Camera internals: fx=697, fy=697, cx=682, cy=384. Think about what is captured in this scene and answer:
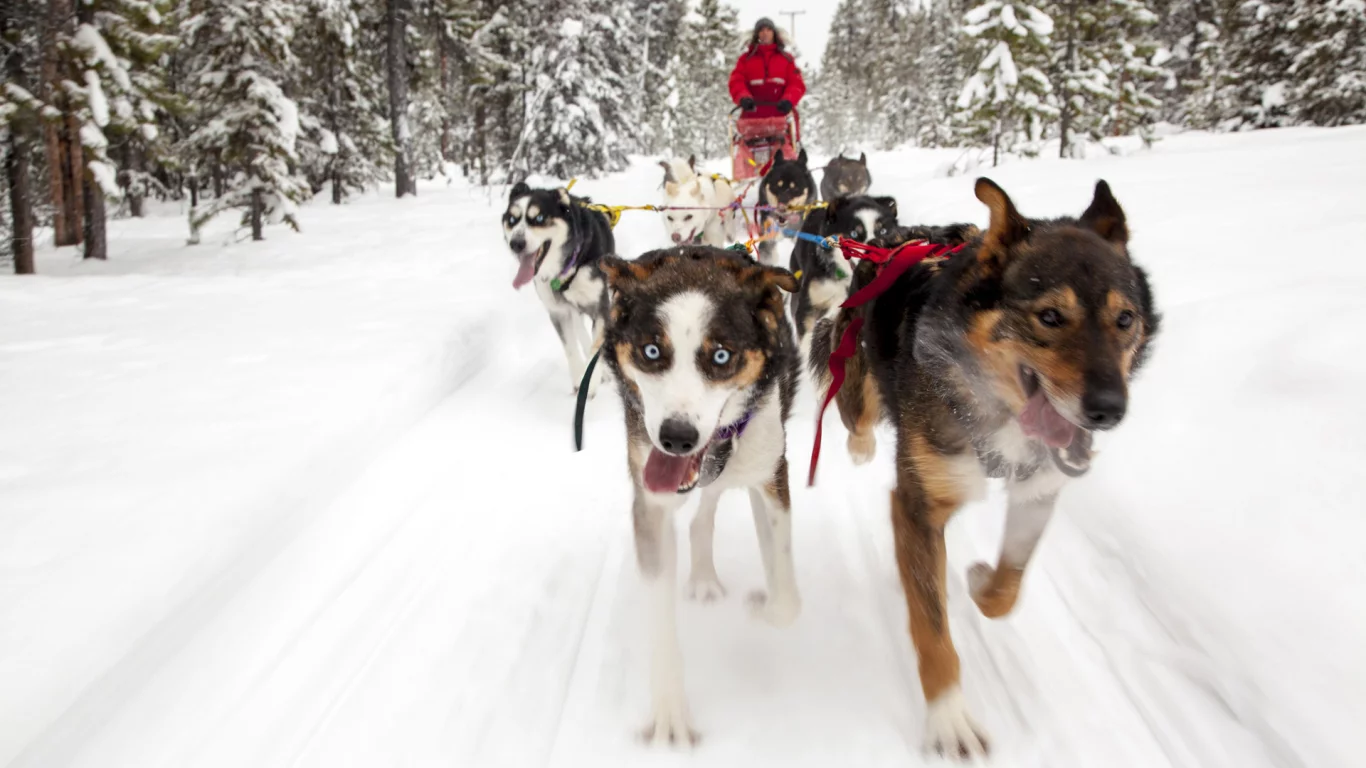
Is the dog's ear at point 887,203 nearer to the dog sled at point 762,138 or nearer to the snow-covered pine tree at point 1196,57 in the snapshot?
the dog sled at point 762,138

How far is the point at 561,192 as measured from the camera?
18.9ft

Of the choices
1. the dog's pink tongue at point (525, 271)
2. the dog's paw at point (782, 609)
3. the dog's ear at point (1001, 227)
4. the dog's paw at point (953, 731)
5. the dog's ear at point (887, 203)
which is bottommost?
the dog's paw at point (953, 731)

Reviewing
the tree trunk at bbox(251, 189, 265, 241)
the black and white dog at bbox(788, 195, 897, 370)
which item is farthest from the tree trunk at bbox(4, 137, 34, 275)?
the black and white dog at bbox(788, 195, 897, 370)

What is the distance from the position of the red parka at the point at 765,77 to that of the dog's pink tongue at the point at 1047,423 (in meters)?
8.39

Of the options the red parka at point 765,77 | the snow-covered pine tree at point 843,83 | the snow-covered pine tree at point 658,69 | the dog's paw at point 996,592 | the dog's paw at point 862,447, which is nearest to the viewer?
the dog's paw at point 996,592

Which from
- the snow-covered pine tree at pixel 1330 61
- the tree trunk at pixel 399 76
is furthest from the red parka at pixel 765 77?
the snow-covered pine tree at pixel 1330 61

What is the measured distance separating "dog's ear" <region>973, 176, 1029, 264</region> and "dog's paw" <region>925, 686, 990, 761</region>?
4.16ft

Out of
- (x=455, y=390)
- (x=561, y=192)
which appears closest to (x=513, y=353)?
(x=455, y=390)

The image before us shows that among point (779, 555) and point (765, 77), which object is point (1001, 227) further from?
point (765, 77)

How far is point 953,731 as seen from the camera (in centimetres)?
203

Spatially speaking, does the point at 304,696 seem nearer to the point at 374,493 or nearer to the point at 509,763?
the point at 509,763

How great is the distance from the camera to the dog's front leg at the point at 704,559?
9.36 feet

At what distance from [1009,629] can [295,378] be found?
4528mm

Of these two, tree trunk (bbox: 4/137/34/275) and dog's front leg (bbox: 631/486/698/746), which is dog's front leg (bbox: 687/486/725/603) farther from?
tree trunk (bbox: 4/137/34/275)
